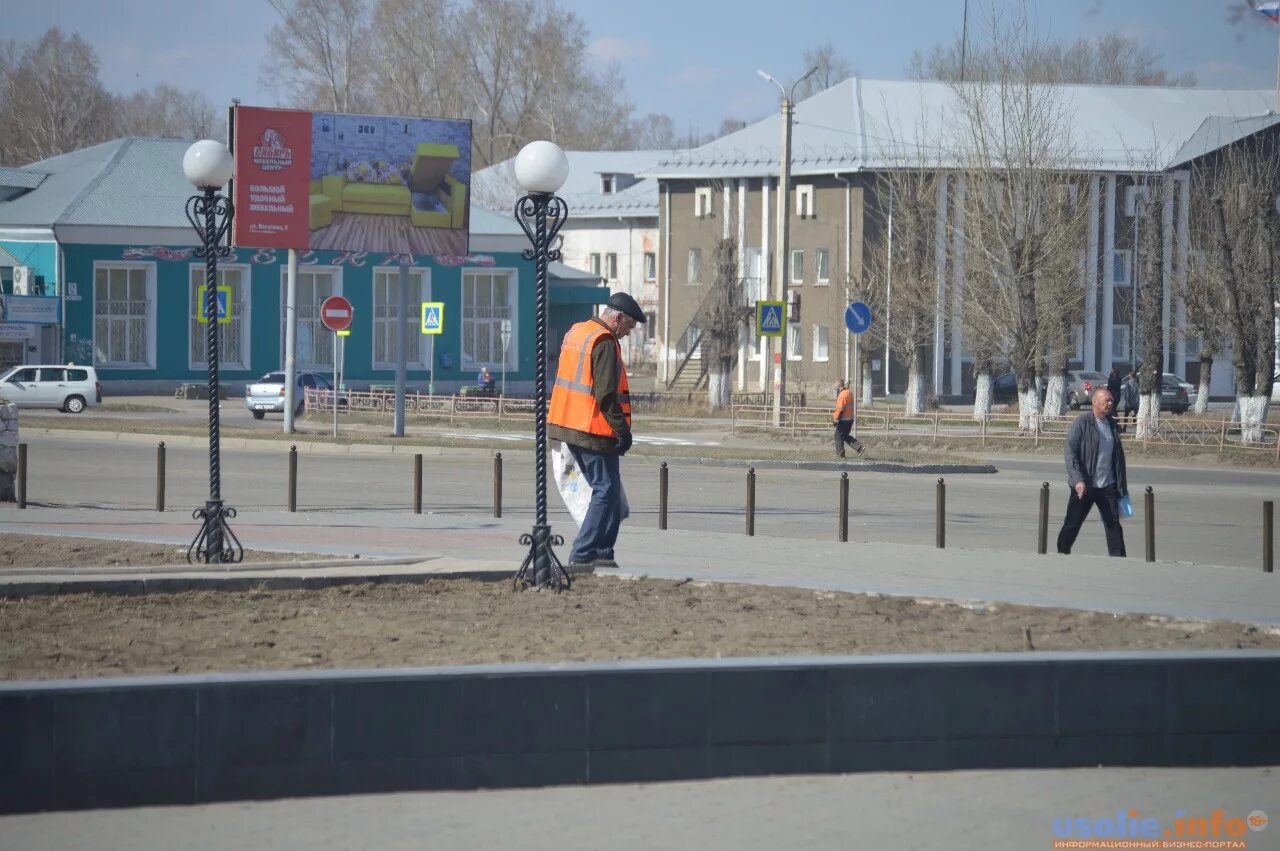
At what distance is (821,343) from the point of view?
5984 cm

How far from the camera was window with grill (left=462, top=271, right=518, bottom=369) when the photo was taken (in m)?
60.0

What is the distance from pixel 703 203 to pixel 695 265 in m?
2.75

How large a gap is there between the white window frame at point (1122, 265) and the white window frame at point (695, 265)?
16890 millimetres

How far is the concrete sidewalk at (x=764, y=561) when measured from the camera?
10.5m

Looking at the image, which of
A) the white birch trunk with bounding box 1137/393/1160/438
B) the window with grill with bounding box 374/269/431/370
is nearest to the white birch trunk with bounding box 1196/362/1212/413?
the white birch trunk with bounding box 1137/393/1160/438

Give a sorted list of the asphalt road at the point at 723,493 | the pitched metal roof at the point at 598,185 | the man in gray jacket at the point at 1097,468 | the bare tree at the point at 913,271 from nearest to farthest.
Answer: the man in gray jacket at the point at 1097,468 → the asphalt road at the point at 723,493 → the bare tree at the point at 913,271 → the pitched metal roof at the point at 598,185

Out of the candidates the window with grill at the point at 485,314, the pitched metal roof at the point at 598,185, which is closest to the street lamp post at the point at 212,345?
the window with grill at the point at 485,314

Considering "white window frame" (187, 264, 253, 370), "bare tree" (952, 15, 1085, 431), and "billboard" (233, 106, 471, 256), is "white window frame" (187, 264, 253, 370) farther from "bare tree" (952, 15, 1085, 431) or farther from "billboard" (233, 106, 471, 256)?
"bare tree" (952, 15, 1085, 431)

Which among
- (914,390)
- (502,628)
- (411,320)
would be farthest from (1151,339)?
(502,628)

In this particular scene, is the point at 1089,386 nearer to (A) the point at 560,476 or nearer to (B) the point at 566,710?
(A) the point at 560,476

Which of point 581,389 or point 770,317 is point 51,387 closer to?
point 770,317

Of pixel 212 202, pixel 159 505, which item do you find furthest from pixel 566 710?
pixel 159 505

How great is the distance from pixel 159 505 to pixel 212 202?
5.30 metres

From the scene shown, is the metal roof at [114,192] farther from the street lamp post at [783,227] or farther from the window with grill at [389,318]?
the street lamp post at [783,227]
